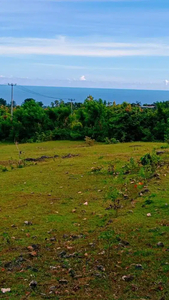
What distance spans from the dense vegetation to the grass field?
40.2 ft

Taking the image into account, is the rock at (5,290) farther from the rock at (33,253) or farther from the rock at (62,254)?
the rock at (62,254)

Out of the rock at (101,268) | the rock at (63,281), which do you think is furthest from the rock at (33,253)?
the rock at (101,268)

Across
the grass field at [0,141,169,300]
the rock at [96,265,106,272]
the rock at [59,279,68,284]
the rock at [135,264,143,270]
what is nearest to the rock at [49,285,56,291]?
the grass field at [0,141,169,300]

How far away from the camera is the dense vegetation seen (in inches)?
936

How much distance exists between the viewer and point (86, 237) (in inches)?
260

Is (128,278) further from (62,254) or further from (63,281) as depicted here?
(62,254)

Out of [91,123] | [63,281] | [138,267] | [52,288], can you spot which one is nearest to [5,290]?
[52,288]

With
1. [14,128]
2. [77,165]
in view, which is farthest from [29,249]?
[14,128]

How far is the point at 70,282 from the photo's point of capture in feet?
16.4

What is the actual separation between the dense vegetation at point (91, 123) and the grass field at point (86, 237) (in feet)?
40.2

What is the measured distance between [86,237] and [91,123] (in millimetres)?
20234

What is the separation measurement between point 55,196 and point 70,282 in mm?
4702

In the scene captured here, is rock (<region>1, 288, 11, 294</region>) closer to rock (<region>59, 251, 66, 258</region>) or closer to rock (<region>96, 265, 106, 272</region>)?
rock (<region>59, 251, 66, 258</region>)

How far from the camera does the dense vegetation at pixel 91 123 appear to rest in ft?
78.0
